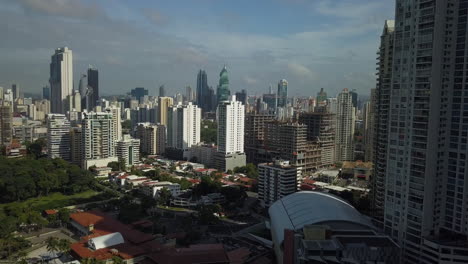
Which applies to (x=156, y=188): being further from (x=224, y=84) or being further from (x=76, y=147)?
(x=224, y=84)

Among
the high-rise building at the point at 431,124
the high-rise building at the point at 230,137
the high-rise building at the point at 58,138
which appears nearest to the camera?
the high-rise building at the point at 431,124

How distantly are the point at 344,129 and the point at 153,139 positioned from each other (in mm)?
20556

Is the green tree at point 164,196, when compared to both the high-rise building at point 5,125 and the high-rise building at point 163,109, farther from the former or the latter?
the high-rise building at point 163,109

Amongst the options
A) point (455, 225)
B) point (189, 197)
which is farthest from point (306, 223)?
point (189, 197)

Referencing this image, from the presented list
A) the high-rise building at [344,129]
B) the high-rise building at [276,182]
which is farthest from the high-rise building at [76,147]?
Answer: the high-rise building at [344,129]

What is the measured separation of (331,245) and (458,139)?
18.2 feet

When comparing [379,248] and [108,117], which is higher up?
[108,117]

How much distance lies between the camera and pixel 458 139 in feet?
41.7

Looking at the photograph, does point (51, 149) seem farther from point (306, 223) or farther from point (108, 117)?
point (306, 223)

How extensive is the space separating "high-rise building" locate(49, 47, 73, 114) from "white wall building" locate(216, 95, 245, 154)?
4976 centimetres

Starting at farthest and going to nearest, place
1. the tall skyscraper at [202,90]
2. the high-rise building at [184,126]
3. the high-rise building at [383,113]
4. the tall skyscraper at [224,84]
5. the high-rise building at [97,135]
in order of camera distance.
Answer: the tall skyscraper at [202,90]
the tall skyscraper at [224,84]
the high-rise building at [184,126]
the high-rise building at [97,135]
the high-rise building at [383,113]

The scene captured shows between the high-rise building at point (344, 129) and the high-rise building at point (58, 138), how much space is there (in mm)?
26050

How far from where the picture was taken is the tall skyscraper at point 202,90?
289 feet

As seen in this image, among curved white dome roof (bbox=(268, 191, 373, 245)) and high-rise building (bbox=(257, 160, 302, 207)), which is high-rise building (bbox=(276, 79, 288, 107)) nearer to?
high-rise building (bbox=(257, 160, 302, 207))
